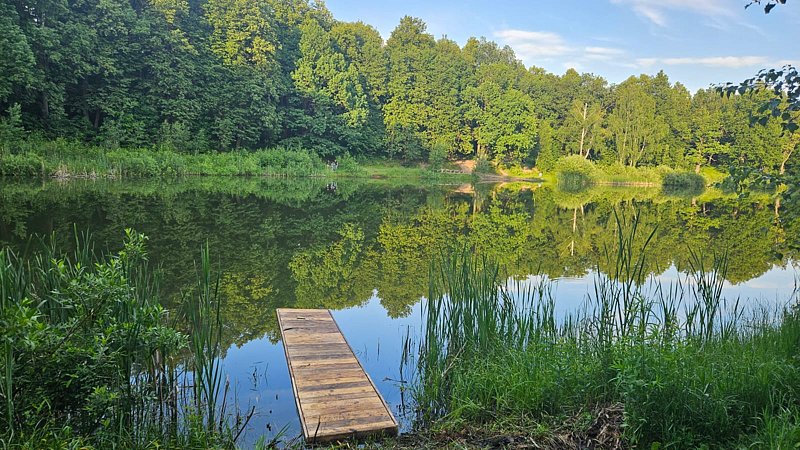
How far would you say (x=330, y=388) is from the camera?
349 cm

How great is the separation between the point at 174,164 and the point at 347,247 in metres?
17.5

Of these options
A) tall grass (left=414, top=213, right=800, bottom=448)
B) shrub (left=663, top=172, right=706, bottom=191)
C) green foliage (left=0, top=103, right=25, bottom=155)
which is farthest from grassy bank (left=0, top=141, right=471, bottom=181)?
tall grass (left=414, top=213, right=800, bottom=448)

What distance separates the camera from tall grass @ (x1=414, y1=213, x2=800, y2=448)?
2.45m

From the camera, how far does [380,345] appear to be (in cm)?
488

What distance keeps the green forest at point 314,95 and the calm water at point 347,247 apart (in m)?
9.39

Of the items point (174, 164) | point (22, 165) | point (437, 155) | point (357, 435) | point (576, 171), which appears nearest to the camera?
point (357, 435)

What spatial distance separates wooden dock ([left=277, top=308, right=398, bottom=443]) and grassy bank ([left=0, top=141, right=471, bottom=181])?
17556mm

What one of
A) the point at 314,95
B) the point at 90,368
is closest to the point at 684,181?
the point at 314,95

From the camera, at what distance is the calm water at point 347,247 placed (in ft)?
15.3

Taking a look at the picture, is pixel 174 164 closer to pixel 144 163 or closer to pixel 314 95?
pixel 144 163

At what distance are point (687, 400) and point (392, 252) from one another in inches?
277

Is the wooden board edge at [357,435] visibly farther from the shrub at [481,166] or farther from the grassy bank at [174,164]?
the shrub at [481,166]

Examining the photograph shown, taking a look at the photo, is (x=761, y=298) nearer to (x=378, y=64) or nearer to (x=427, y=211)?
(x=427, y=211)

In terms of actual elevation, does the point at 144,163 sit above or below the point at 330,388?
above
